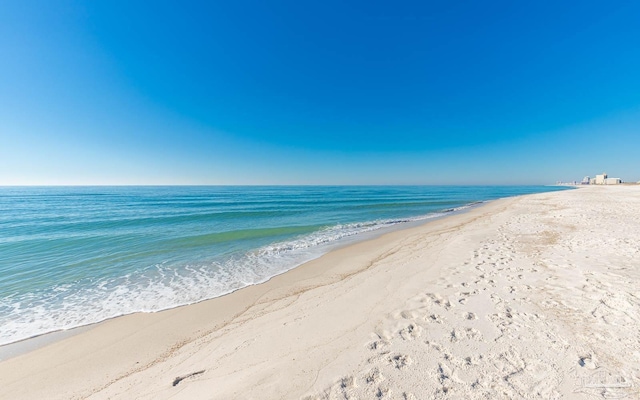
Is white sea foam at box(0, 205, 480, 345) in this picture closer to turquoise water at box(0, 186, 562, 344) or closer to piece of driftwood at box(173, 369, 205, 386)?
turquoise water at box(0, 186, 562, 344)

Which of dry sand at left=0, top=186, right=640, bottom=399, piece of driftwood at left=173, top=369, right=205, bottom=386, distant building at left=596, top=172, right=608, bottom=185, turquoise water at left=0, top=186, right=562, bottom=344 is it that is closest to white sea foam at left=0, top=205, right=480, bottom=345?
turquoise water at left=0, top=186, right=562, bottom=344

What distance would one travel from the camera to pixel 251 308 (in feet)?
17.9

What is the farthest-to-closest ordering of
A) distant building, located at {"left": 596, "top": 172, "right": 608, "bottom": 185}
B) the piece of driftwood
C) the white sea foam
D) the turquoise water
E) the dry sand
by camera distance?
distant building, located at {"left": 596, "top": 172, "right": 608, "bottom": 185} < the turquoise water < the white sea foam < the piece of driftwood < the dry sand

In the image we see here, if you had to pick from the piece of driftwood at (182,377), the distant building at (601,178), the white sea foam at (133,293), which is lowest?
the white sea foam at (133,293)

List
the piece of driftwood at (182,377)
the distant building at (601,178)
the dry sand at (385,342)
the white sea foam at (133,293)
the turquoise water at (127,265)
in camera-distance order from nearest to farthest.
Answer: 1. the dry sand at (385,342)
2. the piece of driftwood at (182,377)
3. the white sea foam at (133,293)
4. the turquoise water at (127,265)
5. the distant building at (601,178)

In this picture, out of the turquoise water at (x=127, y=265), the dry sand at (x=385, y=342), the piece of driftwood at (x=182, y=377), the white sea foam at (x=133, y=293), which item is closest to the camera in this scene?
the dry sand at (x=385, y=342)

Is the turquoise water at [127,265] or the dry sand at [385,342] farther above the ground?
the dry sand at [385,342]

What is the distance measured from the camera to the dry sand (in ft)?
9.06

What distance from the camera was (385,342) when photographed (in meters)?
3.53

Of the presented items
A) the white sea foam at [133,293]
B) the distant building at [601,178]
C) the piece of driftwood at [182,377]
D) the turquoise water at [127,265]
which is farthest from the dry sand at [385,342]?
the distant building at [601,178]

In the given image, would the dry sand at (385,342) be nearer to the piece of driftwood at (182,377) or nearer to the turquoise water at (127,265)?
the piece of driftwood at (182,377)

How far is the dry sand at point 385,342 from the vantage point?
2.76m

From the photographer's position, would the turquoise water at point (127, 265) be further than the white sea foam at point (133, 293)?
Yes

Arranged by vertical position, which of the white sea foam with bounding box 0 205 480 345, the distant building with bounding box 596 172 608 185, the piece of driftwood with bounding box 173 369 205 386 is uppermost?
Answer: the distant building with bounding box 596 172 608 185
